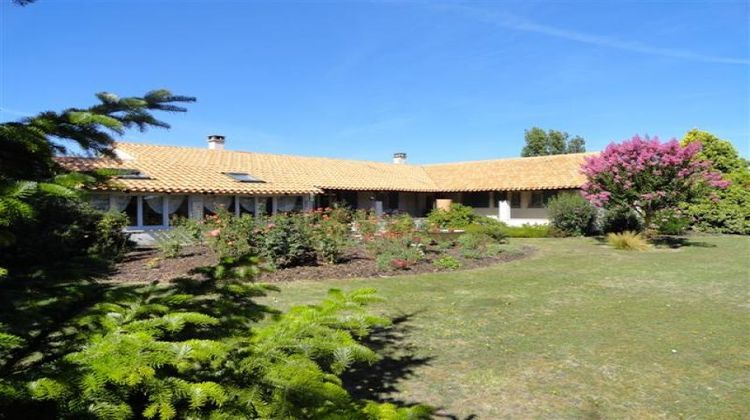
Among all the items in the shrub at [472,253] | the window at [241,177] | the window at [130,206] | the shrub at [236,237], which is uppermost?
the window at [241,177]

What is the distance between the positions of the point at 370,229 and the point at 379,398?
1250 centimetres

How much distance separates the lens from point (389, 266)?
13.6m

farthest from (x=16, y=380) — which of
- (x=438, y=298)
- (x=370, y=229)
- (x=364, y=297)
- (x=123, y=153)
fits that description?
(x=123, y=153)

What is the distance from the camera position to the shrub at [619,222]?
24697 mm

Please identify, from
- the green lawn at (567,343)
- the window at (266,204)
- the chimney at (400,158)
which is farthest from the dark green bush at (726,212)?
the window at (266,204)

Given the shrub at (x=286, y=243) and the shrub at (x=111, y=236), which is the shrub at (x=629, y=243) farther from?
the shrub at (x=111, y=236)

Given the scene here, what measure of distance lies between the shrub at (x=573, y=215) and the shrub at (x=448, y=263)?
40.4 feet

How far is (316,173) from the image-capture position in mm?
29422

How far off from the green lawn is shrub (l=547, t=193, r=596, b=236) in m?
11.6

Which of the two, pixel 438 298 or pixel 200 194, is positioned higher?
pixel 200 194

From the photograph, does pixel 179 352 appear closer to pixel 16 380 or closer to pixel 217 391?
pixel 217 391

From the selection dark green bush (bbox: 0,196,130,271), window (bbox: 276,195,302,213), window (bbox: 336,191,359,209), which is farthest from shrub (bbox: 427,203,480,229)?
dark green bush (bbox: 0,196,130,271)

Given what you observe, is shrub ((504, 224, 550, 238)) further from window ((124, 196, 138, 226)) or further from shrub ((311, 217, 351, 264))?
window ((124, 196, 138, 226))

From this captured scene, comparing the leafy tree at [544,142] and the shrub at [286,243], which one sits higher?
the leafy tree at [544,142]
